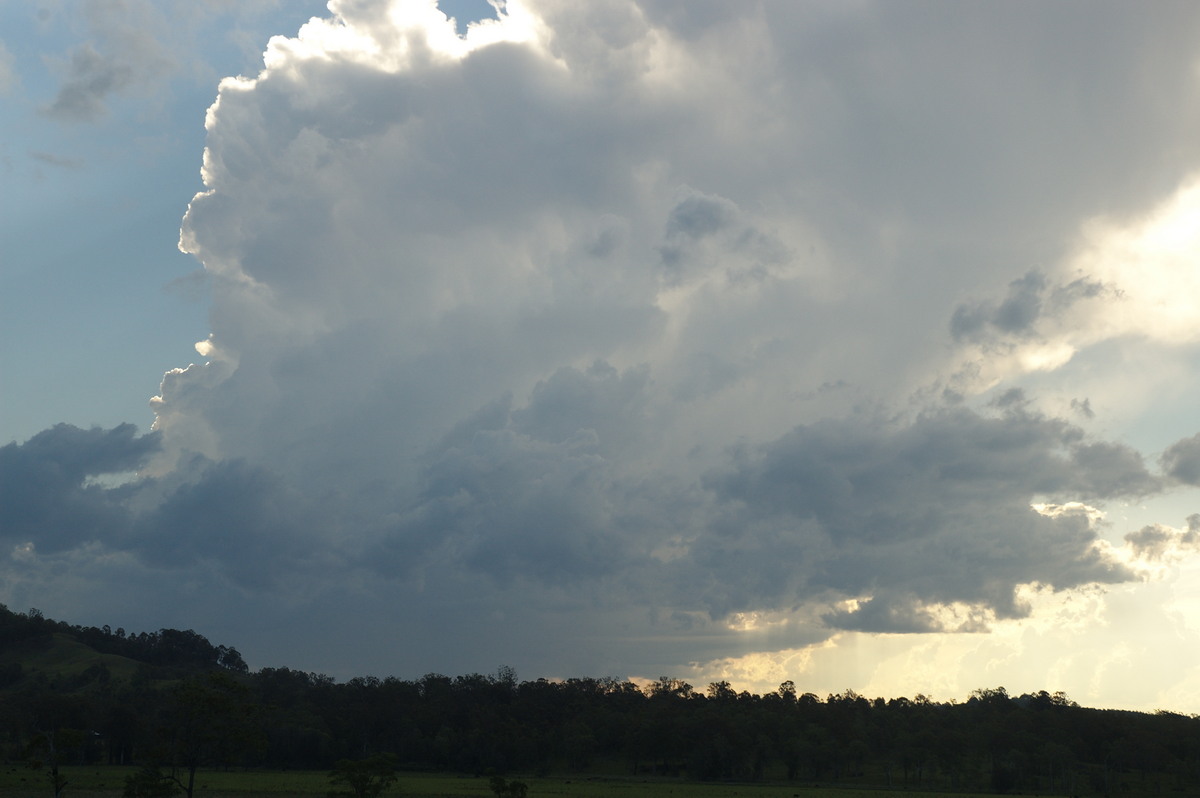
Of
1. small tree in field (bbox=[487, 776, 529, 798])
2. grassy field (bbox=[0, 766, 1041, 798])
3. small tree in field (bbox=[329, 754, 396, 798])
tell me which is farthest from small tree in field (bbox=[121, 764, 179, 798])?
small tree in field (bbox=[487, 776, 529, 798])

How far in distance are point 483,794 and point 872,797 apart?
71263 mm

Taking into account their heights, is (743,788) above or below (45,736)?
below

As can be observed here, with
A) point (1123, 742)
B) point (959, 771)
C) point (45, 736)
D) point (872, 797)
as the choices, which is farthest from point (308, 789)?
point (1123, 742)

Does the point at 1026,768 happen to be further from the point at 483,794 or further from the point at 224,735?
the point at 224,735

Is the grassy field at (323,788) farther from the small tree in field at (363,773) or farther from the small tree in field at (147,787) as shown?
the small tree in field at (147,787)

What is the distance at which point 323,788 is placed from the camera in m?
137

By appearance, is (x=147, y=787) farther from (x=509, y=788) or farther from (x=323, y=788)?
(x=323, y=788)

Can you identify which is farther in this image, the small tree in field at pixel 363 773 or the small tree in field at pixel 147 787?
the small tree in field at pixel 363 773

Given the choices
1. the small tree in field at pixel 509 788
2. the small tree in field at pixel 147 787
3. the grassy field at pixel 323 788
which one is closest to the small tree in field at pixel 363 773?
the small tree in field at pixel 509 788

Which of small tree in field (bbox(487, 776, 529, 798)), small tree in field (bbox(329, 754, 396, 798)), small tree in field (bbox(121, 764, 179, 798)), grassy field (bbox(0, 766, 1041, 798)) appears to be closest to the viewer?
small tree in field (bbox(121, 764, 179, 798))

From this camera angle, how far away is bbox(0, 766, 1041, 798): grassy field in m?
119

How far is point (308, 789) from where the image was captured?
13338 centimetres

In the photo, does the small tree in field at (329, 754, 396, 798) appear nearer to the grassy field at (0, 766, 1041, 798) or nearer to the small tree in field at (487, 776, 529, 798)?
the small tree in field at (487, 776, 529, 798)

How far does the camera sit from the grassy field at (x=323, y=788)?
119125 millimetres
